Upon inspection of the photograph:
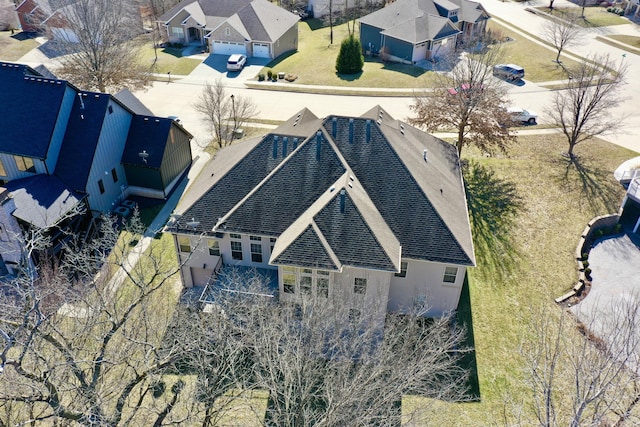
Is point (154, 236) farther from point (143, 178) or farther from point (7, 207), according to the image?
point (7, 207)

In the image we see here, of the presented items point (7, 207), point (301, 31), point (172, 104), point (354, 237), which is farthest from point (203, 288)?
point (301, 31)

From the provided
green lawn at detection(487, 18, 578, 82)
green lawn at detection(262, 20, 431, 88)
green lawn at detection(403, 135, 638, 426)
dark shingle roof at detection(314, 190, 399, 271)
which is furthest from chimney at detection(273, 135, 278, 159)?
green lawn at detection(487, 18, 578, 82)

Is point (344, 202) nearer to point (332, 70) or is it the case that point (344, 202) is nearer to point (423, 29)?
point (332, 70)

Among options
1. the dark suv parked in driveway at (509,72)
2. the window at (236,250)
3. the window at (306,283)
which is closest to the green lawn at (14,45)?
the window at (236,250)

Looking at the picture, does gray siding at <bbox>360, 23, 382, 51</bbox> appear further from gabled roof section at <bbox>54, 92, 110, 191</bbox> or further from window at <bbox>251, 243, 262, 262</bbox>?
window at <bbox>251, 243, 262, 262</bbox>

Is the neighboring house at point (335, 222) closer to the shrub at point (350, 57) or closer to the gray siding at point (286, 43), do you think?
the shrub at point (350, 57)

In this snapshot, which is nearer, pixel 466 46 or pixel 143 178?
pixel 143 178
